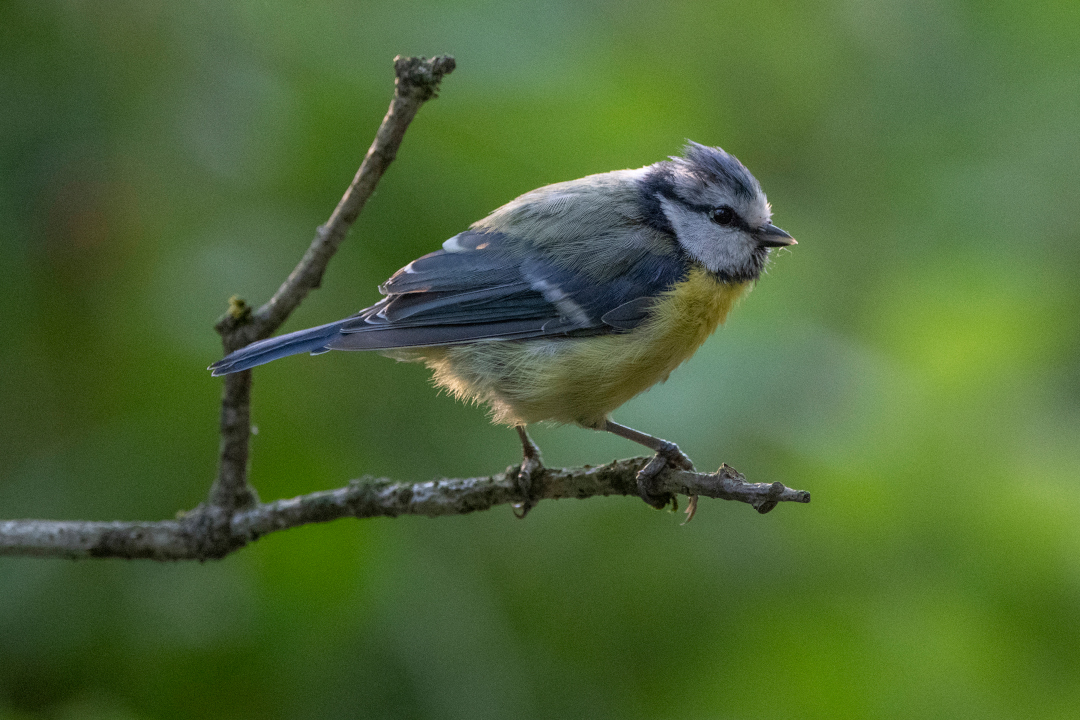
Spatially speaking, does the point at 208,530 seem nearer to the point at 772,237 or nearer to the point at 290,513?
the point at 290,513

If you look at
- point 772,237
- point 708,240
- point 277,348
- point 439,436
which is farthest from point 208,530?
point 772,237

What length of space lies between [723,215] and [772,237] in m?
0.13

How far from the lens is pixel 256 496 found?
5.72 ft

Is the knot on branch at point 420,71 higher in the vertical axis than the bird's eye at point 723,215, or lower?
higher

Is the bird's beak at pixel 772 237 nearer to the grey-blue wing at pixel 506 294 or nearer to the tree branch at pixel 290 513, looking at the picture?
the grey-blue wing at pixel 506 294

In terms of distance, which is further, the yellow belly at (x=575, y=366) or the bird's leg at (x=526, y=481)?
the yellow belly at (x=575, y=366)

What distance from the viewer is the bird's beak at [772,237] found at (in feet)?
7.27

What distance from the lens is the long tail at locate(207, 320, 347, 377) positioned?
5.29ft

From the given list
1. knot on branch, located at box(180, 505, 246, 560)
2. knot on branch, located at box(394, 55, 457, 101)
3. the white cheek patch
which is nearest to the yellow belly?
the white cheek patch

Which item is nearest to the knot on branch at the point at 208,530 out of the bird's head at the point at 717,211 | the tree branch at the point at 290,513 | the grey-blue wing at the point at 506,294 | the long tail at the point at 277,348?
the tree branch at the point at 290,513

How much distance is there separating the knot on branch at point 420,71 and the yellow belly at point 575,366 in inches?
27.7

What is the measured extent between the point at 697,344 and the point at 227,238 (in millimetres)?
1036

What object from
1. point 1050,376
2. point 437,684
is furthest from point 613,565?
point 1050,376

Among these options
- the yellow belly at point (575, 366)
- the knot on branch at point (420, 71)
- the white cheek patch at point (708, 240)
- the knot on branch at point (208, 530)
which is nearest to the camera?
the knot on branch at point (420, 71)
